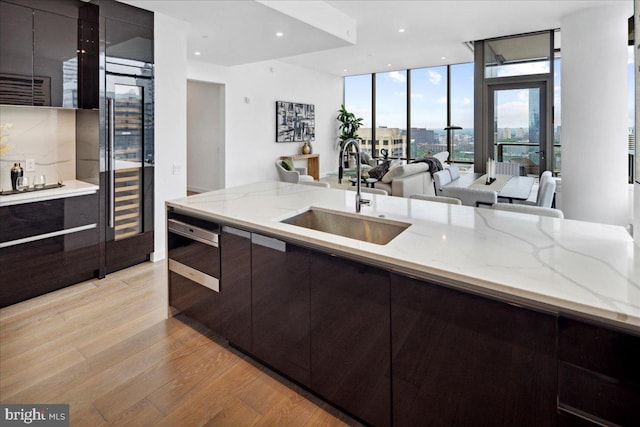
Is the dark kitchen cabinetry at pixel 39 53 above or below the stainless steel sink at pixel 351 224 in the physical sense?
above

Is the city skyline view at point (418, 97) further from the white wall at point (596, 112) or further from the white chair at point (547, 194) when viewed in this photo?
the white chair at point (547, 194)

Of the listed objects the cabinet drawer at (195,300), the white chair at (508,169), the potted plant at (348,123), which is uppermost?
the potted plant at (348,123)

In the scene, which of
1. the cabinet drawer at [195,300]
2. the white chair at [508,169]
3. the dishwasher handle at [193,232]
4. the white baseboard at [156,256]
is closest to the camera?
the dishwasher handle at [193,232]

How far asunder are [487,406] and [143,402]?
1580 millimetres

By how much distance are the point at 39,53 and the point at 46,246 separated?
1582mm

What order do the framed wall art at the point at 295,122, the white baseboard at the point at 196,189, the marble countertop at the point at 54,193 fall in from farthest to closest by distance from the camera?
the framed wall art at the point at 295,122
the white baseboard at the point at 196,189
the marble countertop at the point at 54,193

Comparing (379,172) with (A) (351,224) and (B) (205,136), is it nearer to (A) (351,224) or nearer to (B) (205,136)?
(B) (205,136)

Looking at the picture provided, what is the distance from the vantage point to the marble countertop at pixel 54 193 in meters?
2.77

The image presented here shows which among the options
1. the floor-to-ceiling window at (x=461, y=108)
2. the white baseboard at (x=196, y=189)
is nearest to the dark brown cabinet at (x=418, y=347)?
the white baseboard at (x=196, y=189)

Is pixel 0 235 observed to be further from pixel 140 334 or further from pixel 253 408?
pixel 253 408

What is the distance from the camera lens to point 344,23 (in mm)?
5129

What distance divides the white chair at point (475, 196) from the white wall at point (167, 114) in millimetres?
3079

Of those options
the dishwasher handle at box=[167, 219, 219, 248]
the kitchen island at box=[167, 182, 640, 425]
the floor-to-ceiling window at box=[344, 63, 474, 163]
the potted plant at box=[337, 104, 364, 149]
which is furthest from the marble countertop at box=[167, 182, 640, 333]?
the potted plant at box=[337, 104, 364, 149]

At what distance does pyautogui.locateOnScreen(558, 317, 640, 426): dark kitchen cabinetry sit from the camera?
0.95 meters
